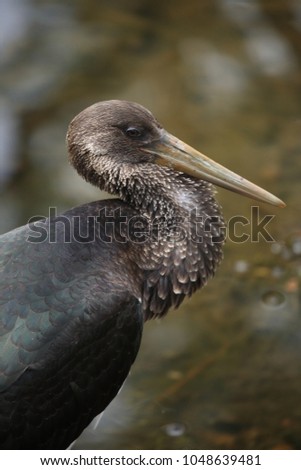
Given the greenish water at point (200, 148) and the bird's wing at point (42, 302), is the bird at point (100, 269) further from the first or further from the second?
the greenish water at point (200, 148)

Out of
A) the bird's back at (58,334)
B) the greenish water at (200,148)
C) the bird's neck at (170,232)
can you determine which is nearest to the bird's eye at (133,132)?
the bird's neck at (170,232)

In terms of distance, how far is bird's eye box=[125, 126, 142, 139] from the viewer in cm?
519

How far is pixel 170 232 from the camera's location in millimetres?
5277

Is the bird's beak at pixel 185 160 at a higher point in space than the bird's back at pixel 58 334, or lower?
higher

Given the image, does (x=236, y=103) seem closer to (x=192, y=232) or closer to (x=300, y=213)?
(x=300, y=213)

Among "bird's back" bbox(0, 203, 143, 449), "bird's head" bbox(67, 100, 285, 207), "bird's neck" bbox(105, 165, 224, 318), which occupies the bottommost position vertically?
"bird's back" bbox(0, 203, 143, 449)

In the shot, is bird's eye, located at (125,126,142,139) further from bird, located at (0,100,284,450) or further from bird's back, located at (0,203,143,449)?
bird's back, located at (0,203,143,449)

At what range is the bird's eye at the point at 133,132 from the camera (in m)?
5.19

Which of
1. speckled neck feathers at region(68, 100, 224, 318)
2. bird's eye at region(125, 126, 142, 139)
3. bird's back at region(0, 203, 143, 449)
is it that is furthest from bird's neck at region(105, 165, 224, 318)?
bird's back at region(0, 203, 143, 449)

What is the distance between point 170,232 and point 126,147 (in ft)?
1.75

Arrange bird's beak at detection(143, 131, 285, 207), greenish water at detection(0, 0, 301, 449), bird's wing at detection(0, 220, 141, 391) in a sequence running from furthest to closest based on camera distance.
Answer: greenish water at detection(0, 0, 301, 449)
bird's beak at detection(143, 131, 285, 207)
bird's wing at detection(0, 220, 141, 391)

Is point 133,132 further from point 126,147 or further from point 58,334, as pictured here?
point 58,334

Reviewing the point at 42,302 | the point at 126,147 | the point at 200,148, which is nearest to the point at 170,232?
the point at 126,147
